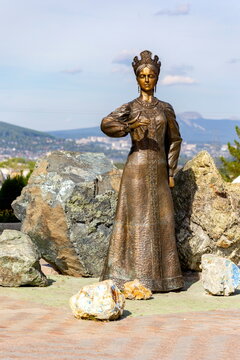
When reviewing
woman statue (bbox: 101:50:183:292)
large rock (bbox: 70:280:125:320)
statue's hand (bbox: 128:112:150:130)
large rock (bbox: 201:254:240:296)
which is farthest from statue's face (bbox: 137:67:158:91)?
large rock (bbox: 70:280:125:320)

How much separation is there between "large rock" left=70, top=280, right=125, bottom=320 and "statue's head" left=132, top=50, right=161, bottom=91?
2827 millimetres

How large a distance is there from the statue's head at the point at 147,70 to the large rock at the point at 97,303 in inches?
111

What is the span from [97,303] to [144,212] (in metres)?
1.90

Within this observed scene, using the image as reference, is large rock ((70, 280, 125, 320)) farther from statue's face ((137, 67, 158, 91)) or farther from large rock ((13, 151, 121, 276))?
statue's face ((137, 67, 158, 91))

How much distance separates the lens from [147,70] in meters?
8.36

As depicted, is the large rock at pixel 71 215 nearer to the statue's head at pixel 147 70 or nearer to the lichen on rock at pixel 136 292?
the lichen on rock at pixel 136 292

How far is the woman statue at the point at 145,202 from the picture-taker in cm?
829

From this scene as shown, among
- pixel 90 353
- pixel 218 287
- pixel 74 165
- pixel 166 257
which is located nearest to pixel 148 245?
pixel 166 257

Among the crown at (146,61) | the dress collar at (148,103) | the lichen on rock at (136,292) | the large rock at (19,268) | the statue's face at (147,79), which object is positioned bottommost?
the lichen on rock at (136,292)

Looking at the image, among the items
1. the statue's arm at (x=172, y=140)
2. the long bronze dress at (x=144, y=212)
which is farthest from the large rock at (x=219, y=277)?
the statue's arm at (x=172, y=140)

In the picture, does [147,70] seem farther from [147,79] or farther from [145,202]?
[145,202]

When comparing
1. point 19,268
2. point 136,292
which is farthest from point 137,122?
point 19,268

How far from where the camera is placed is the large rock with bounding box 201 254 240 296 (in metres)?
8.07

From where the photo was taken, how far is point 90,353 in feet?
17.5
